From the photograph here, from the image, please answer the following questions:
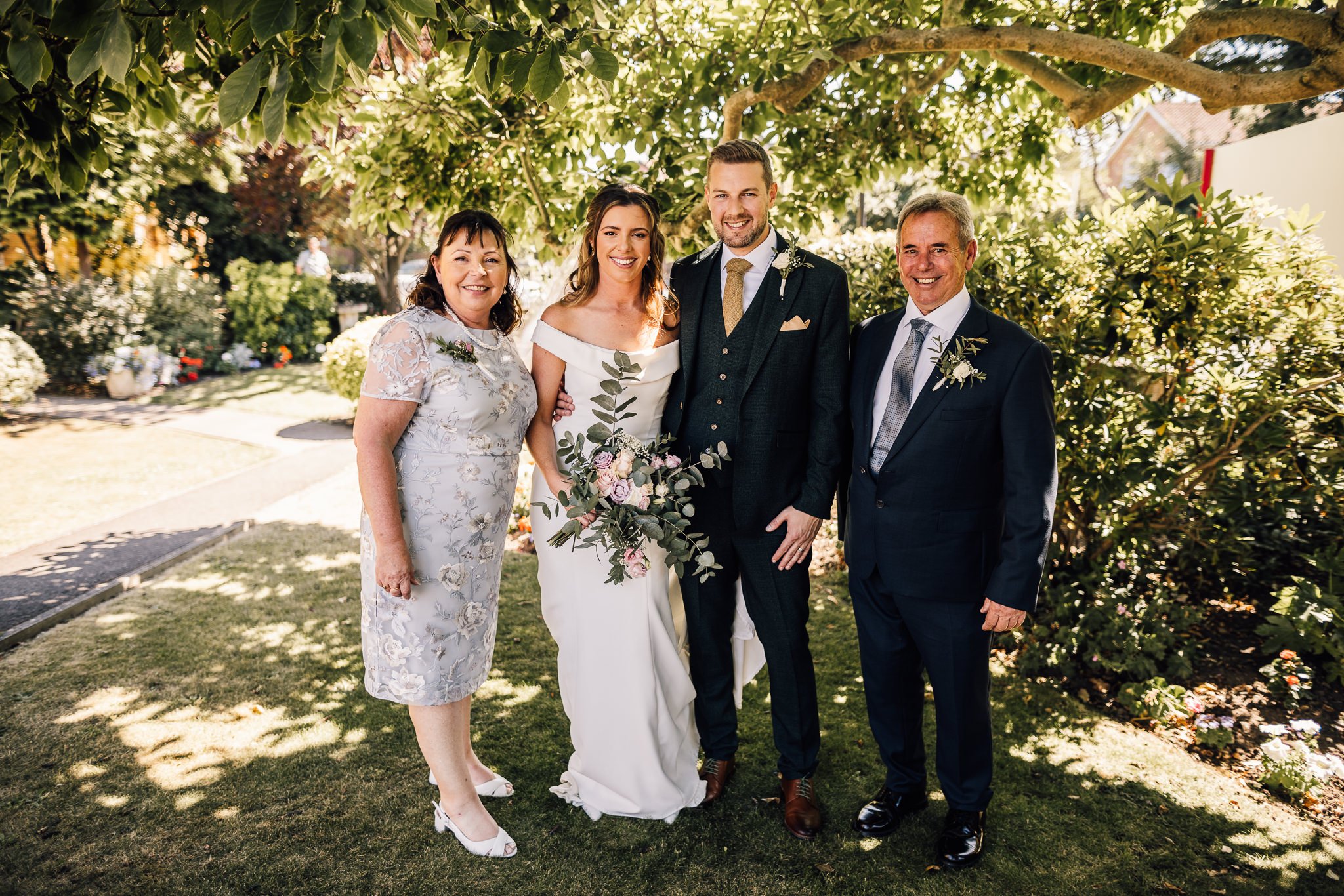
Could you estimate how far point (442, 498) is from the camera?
287 centimetres

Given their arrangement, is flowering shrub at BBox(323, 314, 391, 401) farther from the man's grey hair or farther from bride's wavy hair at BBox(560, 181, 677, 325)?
the man's grey hair

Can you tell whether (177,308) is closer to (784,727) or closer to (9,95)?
(9,95)

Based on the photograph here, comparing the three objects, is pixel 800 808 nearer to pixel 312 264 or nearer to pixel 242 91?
pixel 242 91

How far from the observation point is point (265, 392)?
14.1m

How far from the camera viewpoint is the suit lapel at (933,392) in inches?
109

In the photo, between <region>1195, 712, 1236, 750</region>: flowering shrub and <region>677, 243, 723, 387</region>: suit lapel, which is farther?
<region>1195, 712, 1236, 750</region>: flowering shrub

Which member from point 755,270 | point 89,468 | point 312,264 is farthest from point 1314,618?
point 312,264

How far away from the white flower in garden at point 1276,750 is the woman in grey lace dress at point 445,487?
340 centimetres

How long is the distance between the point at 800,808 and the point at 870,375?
5.83 feet

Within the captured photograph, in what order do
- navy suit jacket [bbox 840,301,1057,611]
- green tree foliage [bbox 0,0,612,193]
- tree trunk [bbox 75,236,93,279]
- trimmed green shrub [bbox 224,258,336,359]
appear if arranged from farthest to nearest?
trimmed green shrub [bbox 224,258,336,359], tree trunk [bbox 75,236,93,279], navy suit jacket [bbox 840,301,1057,611], green tree foliage [bbox 0,0,612,193]

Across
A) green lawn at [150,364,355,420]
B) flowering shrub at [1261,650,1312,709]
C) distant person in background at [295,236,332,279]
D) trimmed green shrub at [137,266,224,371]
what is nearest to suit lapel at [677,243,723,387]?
flowering shrub at [1261,650,1312,709]

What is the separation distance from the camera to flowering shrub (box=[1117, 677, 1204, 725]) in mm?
4043

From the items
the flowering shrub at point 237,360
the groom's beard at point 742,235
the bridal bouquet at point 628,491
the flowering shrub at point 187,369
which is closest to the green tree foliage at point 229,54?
the groom's beard at point 742,235

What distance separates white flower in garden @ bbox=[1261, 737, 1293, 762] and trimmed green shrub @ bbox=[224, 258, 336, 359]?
17871 mm
